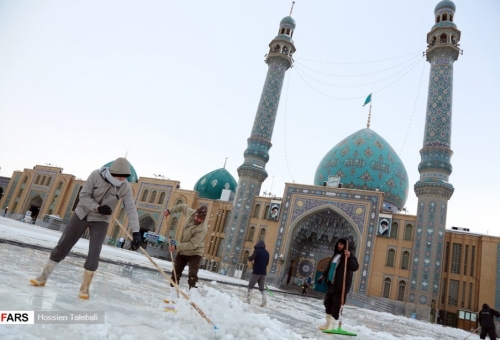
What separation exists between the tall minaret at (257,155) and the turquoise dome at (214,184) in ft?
24.0

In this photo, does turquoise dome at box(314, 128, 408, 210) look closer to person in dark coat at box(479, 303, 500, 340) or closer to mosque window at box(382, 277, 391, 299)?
mosque window at box(382, 277, 391, 299)

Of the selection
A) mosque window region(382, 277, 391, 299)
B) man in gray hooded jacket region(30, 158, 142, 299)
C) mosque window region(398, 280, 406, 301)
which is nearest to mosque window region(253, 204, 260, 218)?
mosque window region(382, 277, 391, 299)

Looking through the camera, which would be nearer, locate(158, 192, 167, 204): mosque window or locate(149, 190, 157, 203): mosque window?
locate(158, 192, 167, 204): mosque window

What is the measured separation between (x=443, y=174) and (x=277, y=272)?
966cm

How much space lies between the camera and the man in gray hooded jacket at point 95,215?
10.4ft

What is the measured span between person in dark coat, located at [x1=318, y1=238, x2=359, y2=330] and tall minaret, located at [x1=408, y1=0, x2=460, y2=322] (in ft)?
43.0

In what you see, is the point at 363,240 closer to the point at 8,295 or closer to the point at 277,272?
the point at 277,272

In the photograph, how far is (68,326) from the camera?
210cm

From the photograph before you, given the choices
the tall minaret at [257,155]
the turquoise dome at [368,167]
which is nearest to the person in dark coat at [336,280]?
the tall minaret at [257,155]

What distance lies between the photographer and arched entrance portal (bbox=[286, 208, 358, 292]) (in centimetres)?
2053

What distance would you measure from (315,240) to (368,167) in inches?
219

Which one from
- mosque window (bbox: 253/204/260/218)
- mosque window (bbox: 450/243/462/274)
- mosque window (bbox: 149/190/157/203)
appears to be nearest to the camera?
mosque window (bbox: 450/243/462/274)

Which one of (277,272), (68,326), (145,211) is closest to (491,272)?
(277,272)

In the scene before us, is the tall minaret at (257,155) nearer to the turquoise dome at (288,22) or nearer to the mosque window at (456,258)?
the turquoise dome at (288,22)
